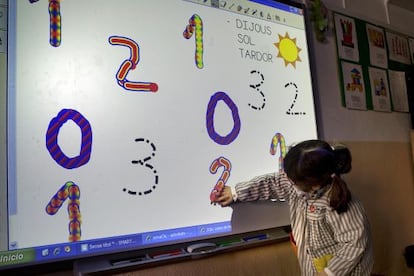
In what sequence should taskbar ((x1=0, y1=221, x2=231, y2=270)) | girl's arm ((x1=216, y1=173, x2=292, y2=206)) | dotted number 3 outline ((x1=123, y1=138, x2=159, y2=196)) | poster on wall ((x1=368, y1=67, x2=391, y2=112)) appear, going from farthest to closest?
poster on wall ((x1=368, y1=67, x2=391, y2=112)) < girl's arm ((x1=216, y1=173, x2=292, y2=206)) < dotted number 3 outline ((x1=123, y1=138, x2=159, y2=196)) < taskbar ((x1=0, y1=221, x2=231, y2=270))

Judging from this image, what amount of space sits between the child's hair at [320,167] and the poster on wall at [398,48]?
100 centimetres

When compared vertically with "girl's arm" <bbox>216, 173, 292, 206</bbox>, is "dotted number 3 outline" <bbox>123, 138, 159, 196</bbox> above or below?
above

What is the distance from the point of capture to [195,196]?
34.8 inches

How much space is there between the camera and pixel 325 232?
0.86 metres

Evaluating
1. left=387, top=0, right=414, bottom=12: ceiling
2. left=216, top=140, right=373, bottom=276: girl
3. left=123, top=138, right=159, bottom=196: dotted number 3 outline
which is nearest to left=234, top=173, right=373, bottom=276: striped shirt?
left=216, top=140, right=373, bottom=276: girl

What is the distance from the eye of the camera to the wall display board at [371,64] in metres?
1.38

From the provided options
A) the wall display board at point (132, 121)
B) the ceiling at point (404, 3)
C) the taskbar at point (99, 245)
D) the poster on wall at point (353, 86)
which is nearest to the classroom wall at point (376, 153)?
the poster on wall at point (353, 86)

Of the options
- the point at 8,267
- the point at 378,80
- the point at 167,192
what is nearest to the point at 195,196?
the point at 167,192

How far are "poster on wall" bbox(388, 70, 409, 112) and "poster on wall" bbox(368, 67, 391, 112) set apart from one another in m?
0.05

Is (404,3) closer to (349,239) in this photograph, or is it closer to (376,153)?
(376,153)

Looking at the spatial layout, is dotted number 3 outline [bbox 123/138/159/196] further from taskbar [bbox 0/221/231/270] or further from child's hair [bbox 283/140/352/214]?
child's hair [bbox 283/140/352/214]

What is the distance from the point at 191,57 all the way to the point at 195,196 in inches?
15.1

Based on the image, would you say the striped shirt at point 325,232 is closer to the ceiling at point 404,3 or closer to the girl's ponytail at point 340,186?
the girl's ponytail at point 340,186

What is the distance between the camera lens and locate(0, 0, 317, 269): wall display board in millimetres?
704
